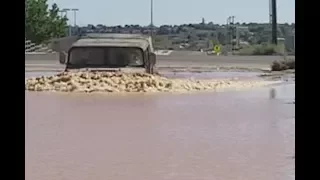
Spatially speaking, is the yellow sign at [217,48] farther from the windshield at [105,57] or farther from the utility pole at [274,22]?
the windshield at [105,57]

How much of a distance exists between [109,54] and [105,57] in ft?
0.41

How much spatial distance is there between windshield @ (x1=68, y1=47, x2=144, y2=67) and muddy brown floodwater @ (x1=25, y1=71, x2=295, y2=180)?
4.69ft

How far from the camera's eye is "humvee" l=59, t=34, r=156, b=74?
12.6 meters

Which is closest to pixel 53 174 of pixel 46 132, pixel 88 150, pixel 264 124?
pixel 88 150

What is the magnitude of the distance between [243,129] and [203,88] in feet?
17.8

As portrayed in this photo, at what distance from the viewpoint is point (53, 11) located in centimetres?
2553

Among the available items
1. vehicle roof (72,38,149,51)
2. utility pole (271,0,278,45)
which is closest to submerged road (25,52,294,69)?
utility pole (271,0,278,45)

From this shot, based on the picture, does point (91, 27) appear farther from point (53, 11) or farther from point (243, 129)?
point (243, 129)

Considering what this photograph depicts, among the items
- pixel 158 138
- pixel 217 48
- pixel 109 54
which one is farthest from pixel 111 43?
pixel 217 48

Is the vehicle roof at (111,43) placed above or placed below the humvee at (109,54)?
above

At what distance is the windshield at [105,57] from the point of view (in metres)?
12.6

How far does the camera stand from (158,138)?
6996 mm

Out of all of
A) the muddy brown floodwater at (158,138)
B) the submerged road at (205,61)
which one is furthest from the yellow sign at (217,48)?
the muddy brown floodwater at (158,138)

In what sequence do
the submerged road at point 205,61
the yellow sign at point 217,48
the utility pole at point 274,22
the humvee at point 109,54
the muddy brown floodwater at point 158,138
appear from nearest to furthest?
the muddy brown floodwater at point 158,138, the humvee at point 109,54, the utility pole at point 274,22, the submerged road at point 205,61, the yellow sign at point 217,48
